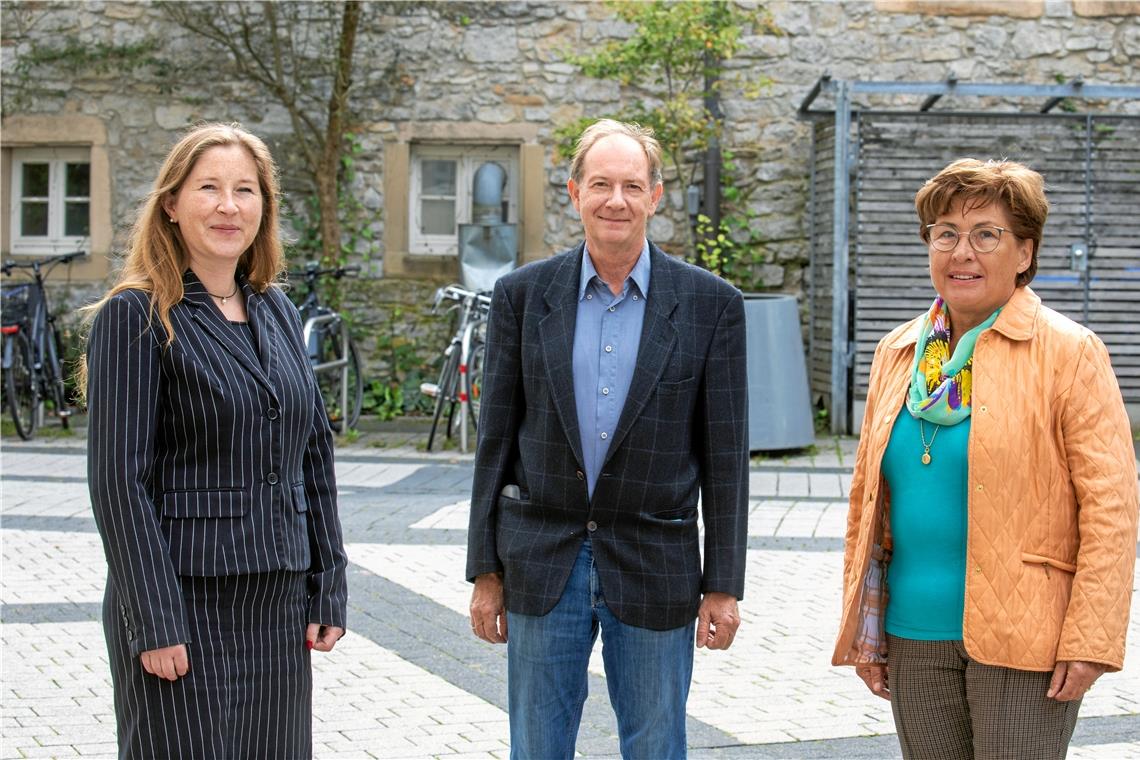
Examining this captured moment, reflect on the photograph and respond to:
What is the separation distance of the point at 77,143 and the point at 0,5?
4.56 feet

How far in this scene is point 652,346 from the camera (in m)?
3.05

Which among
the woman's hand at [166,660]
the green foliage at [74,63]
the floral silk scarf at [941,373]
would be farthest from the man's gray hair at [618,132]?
the green foliage at [74,63]

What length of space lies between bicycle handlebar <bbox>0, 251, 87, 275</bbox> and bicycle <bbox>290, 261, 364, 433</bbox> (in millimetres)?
1913

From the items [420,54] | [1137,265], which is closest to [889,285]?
[1137,265]

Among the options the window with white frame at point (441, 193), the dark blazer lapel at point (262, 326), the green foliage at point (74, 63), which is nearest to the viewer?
the dark blazer lapel at point (262, 326)

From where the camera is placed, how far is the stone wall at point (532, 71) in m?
12.5

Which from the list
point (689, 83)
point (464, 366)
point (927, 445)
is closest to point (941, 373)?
point (927, 445)

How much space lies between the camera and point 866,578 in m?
3.02

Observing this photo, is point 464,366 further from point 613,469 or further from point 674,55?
point 613,469

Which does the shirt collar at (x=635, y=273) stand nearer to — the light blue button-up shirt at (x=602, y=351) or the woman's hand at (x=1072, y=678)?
the light blue button-up shirt at (x=602, y=351)

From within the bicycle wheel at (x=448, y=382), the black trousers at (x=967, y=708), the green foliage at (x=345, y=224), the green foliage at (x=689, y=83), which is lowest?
the black trousers at (x=967, y=708)

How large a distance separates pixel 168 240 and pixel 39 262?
10.4 m

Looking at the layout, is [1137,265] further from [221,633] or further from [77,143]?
[221,633]

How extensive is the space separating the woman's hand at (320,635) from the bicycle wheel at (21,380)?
9.21m
